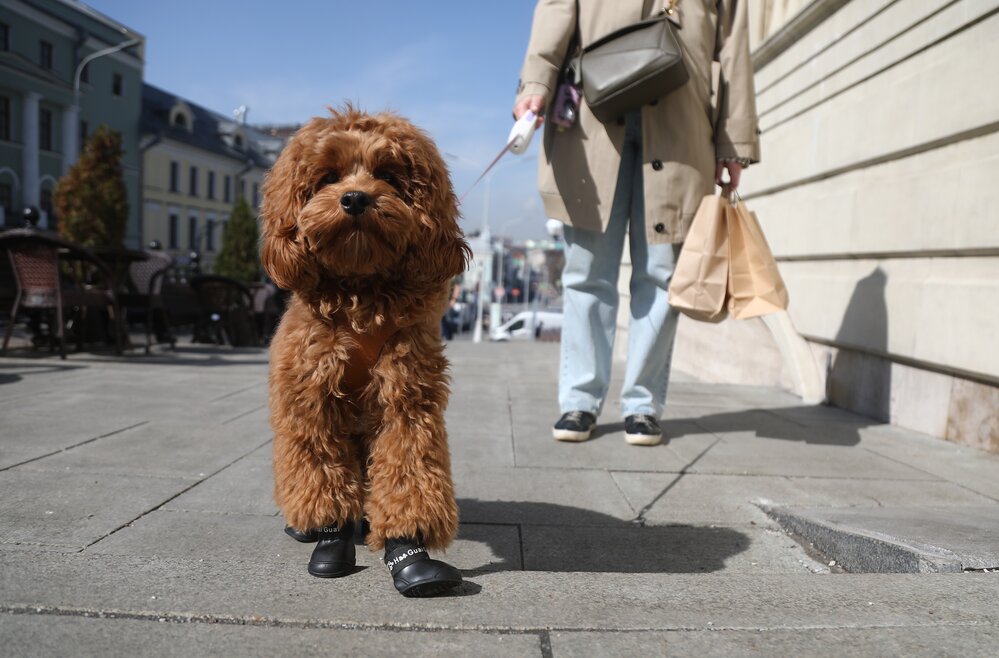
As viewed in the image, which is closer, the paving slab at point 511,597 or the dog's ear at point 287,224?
the paving slab at point 511,597

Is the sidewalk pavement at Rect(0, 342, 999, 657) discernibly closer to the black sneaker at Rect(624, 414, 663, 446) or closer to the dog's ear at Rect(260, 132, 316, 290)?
the black sneaker at Rect(624, 414, 663, 446)

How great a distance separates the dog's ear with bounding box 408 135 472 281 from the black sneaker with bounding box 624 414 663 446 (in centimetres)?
208

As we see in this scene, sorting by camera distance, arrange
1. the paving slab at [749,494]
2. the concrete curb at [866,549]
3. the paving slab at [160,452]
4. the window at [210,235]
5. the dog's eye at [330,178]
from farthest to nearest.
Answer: the window at [210,235], the paving slab at [160,452], the paving slab at [749,494], the concrete curb at [866,549], the dog's eye at [330,178]

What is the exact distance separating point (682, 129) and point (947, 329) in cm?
177

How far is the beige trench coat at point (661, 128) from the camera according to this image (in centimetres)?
380

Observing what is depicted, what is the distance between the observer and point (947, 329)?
13.2 feet

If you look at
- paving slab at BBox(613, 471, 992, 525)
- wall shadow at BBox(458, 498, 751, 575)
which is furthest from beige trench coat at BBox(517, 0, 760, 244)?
wall shadow at BBox(458, 498, 751, 575)

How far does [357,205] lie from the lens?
1.79 meters

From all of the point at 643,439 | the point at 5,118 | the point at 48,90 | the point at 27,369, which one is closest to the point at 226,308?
the point at 27,369

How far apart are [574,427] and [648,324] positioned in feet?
2.19

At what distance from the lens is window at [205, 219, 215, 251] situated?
53.3m

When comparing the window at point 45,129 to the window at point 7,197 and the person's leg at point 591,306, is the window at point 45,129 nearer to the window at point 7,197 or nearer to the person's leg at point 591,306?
the window at point 7,197

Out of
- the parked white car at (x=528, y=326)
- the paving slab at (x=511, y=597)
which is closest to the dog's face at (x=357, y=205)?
the paving slab at (x=511, y=597)

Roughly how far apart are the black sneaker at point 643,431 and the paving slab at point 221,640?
7.71ft
